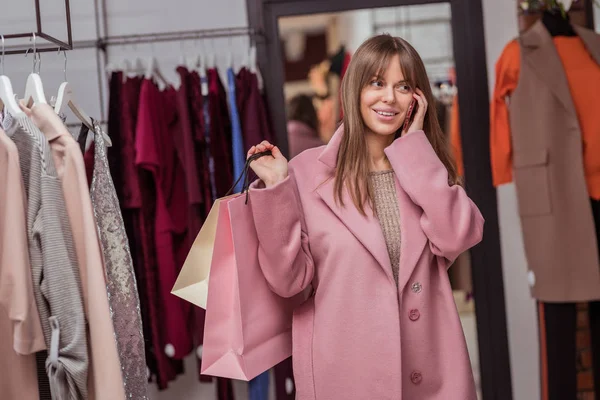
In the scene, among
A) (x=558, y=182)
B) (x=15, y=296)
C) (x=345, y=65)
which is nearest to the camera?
(x=15, y=296)

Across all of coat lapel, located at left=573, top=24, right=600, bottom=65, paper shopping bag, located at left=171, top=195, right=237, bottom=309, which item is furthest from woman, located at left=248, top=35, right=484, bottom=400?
coat lapel, located at left=573, top=24, right=600, bottom=65

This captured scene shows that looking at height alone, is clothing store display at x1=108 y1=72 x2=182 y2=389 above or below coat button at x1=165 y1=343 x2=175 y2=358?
above

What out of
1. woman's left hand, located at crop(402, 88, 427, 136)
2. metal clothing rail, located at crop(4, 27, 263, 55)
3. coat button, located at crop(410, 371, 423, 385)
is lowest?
coat button, located at crop(410, 371, 423, 385)

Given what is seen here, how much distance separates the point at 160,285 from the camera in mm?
2795

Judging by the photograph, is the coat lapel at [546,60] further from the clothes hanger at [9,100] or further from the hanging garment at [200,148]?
the clothes hanger at [9,100]

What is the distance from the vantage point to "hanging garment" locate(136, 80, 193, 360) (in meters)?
2.75

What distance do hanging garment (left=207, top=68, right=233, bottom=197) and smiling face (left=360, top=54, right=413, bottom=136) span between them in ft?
3.90

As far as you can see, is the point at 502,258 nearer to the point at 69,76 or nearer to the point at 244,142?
the point at 244,142

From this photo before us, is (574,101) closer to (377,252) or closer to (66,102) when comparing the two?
(377,252)

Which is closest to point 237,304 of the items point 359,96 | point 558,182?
point 359,96

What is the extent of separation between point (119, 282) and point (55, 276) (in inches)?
11.4

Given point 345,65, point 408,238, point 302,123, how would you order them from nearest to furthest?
point 408,238 → point 345,65 → point 302,123

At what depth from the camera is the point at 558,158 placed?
278cm

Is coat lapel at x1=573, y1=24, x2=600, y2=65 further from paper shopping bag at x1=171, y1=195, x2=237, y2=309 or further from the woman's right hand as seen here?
paper shopping bag at x1=171, y1=195, x2=237, y2=309
